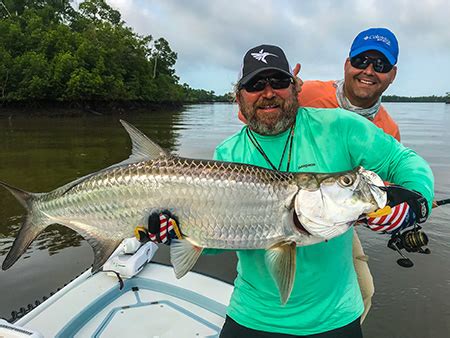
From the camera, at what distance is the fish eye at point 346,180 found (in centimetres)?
225

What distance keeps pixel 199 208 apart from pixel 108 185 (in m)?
0.66

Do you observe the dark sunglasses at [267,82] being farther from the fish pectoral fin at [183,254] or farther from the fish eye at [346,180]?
the fish pectoral fin at [183,254]

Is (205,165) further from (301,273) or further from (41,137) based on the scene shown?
(41,137)

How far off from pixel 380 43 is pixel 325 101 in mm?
819

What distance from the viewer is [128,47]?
61.3m

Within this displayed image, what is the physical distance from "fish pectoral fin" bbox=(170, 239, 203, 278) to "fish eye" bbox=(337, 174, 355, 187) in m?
1.03

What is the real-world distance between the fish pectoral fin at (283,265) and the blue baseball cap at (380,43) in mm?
2812

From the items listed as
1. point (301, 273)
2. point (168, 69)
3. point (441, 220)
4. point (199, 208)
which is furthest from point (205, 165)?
point (168, 69)

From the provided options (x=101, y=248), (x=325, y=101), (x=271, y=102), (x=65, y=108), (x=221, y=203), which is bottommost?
(x=65, y=108)

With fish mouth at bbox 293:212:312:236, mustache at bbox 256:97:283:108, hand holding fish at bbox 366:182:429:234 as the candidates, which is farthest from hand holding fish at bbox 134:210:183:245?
hand holding fish at bbox 366:182:429:234

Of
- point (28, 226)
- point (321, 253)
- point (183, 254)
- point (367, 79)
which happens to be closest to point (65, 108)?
point (367, 79)

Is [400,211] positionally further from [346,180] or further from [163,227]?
[163,227]

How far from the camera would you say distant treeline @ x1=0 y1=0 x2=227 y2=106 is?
4278cm

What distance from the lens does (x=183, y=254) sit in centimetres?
265
